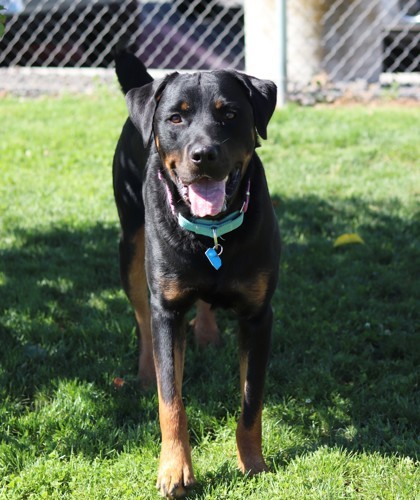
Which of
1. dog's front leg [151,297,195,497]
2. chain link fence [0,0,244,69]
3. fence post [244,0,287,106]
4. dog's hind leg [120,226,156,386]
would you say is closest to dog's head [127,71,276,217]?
dog's front leg [151,297,195,497]

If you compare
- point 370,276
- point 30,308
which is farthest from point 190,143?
point 370,276

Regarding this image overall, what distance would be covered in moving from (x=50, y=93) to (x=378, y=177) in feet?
16.2

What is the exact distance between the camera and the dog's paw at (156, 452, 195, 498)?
3.09 m

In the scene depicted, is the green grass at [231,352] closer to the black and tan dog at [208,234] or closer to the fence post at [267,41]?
the black and tan dog at [208,234]

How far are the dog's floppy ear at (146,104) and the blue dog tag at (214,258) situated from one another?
22.5 inches

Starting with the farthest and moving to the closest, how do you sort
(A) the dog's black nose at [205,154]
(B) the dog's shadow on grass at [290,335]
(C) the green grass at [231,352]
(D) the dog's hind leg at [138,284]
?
(D) the dog's hind leg at [138,284] → (B) the dog's shadow on grass at [290,335] → (C) the green grass at [231,352] → (A) the dog's black nose at [205,154]

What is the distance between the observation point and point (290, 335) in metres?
4.43

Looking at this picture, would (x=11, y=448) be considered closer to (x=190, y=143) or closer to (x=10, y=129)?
(x=190, y=143)

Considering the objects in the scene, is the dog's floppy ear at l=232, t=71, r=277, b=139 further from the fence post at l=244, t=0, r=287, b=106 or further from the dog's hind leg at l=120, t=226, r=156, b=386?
the fence post at l=244, t=0, r=287, b=106

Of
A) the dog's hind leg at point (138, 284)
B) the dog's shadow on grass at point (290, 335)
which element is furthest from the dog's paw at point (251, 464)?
the dog's hind leg at point (138, 284)

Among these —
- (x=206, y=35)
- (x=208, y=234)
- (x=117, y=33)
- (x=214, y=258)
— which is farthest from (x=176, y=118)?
(x=117, y=33)

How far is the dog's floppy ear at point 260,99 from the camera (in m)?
3.36

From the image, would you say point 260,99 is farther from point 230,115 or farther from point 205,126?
point 205,126

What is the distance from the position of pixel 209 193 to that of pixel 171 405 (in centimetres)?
92
